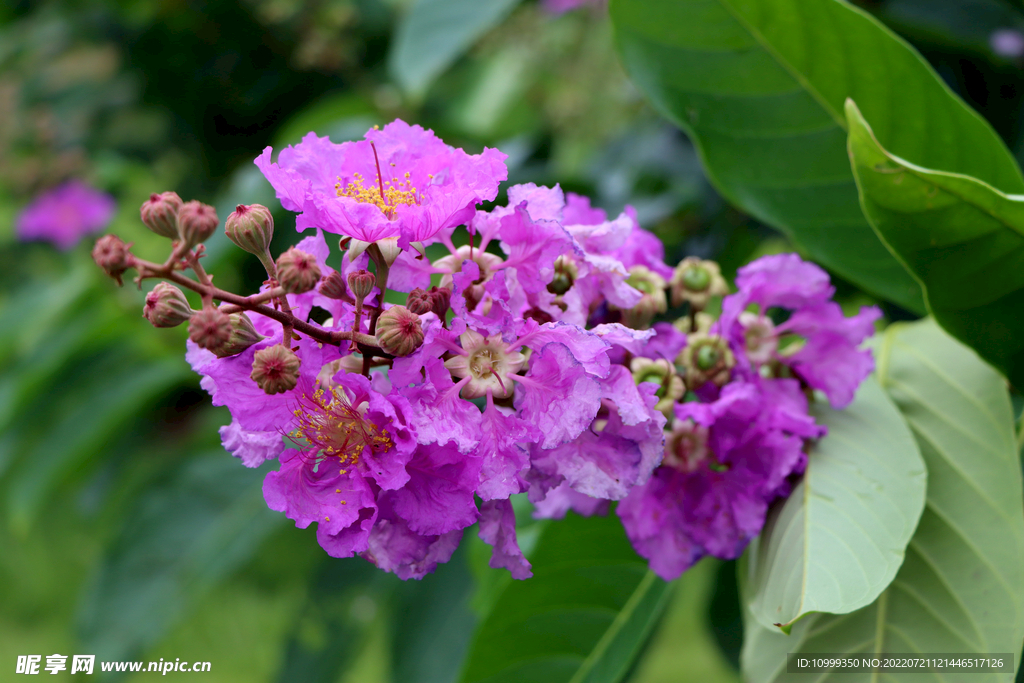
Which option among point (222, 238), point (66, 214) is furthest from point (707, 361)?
point (66, 214)

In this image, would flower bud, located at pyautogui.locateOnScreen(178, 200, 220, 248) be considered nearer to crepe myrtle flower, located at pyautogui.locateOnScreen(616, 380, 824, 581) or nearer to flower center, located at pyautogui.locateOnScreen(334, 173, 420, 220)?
flower center, located at pyautogui.locateOnScreen(334, 173, 420, 220)

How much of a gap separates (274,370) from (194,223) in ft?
0.56

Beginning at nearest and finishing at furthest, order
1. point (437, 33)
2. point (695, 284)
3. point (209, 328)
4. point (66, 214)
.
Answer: point (209, 328)
point (695, 284)
point (437, 33)
point (66, 214)

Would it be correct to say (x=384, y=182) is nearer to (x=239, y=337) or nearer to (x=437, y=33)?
(x=239, y=337)

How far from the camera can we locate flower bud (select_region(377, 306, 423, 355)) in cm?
78

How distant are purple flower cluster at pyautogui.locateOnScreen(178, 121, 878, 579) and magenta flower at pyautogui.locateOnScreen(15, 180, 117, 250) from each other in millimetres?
2930

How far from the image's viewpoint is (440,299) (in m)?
0.85

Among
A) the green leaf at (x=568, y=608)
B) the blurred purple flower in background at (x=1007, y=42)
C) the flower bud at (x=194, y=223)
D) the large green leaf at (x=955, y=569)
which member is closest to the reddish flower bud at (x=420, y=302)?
the flower bud at (x=194, y=223)

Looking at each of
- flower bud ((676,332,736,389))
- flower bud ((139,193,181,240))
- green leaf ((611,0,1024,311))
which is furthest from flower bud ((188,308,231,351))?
green leaf ((611,0,1024,311))

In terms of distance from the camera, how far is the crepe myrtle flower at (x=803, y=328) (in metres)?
1.03

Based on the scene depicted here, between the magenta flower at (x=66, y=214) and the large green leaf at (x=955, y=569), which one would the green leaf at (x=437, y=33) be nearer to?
the large green leaf at (x=955, y=569)

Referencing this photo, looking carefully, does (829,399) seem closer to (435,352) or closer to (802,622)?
(802,622)

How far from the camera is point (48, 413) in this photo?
117 inches

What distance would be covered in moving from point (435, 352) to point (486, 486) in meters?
0.15
